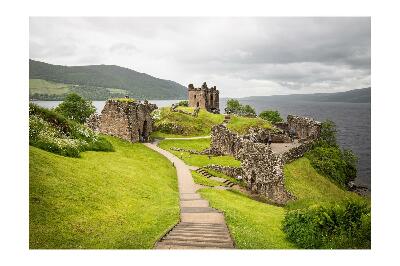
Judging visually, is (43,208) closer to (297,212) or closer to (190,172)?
(297,212)

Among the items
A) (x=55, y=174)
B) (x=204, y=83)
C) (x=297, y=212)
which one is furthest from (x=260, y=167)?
(x=204, y=83)

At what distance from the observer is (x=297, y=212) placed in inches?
738

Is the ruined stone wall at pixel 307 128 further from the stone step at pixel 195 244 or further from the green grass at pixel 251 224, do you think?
the stone step at pixel 195 244

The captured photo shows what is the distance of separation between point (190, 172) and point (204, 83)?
196 feet

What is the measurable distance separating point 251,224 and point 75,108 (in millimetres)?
64800

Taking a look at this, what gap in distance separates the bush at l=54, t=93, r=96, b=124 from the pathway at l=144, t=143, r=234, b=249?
5663 centimetres

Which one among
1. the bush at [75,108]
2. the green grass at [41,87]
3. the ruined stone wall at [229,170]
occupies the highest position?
the bush at [75,108]

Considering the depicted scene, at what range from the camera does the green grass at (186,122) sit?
2270 inches

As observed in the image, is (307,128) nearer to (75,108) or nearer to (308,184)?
(308,184)

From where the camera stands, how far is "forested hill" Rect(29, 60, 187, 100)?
2181 centimetres

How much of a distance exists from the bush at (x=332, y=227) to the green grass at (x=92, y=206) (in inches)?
240

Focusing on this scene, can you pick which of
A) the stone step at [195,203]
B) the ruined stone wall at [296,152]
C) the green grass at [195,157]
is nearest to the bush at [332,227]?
the stone step at [195,203]

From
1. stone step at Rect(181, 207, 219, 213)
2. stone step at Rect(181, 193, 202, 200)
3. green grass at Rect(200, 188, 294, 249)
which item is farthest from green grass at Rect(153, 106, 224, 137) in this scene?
stone step at Rect(181, 207, 219, 213)

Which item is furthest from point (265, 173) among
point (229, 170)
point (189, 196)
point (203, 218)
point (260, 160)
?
point (203, 218)
